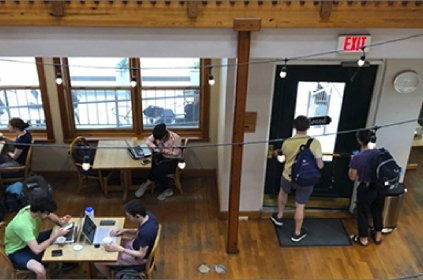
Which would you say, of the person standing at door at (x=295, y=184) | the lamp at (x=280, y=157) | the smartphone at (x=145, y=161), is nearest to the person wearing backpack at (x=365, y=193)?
the person standing at door at (x=295, y=184)

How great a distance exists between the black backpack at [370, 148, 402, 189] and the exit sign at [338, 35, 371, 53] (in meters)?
1.22

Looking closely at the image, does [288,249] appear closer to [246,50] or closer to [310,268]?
[310,268]

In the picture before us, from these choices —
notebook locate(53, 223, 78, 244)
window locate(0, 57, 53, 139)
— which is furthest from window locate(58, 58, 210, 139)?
notebook locate(53, 223, 78, 244)

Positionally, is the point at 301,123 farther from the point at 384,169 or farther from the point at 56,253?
the point at 56,253

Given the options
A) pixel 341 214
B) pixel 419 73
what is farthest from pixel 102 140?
pixel 419 73

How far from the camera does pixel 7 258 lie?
4688 mm

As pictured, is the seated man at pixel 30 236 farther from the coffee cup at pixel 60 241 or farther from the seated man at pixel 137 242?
the seated man at pixel 137 242

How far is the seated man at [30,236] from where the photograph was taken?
459cm

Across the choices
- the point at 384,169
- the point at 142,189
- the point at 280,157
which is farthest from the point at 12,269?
the point at 384,169

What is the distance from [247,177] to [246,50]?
1.84 metres

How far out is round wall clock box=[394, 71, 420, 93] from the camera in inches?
214

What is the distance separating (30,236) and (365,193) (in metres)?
3.48

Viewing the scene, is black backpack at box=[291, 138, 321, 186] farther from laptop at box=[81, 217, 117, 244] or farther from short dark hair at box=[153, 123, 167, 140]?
laptop at box=[81, 217, 117, 244]

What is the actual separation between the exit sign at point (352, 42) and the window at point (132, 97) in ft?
7.06
